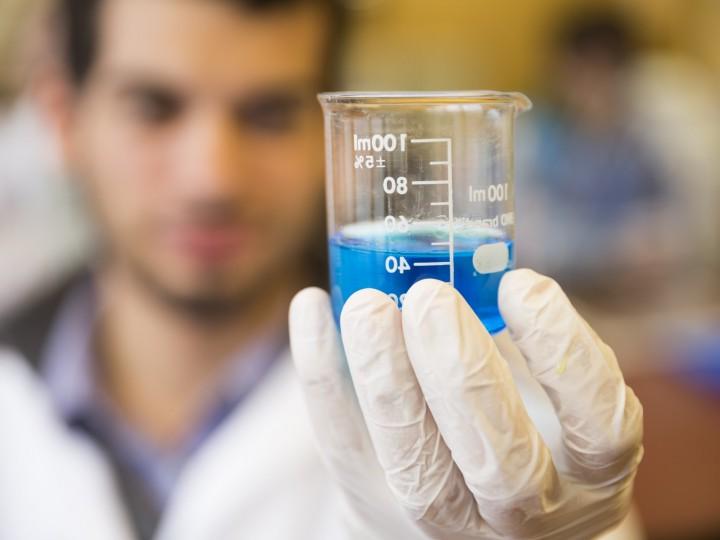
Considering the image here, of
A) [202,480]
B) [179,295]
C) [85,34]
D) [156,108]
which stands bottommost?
[202,480]

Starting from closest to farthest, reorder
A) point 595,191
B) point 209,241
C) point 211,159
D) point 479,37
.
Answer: point 211,159
point 209,241
point 595,191
point 479,37

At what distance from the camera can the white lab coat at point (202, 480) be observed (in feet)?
6.32

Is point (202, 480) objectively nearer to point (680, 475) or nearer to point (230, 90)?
point (230, 90)

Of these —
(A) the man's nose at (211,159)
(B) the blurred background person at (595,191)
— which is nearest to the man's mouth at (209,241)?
(A) the man's nose at (211,159)

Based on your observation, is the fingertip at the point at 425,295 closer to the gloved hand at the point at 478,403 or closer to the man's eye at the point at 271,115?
the gloved hand at the point at 478,403

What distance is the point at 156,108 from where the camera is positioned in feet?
6.40

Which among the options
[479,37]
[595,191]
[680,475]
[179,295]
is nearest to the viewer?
[179,295]

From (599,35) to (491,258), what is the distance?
3.45 meters

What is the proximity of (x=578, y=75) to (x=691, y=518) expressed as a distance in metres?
2.24

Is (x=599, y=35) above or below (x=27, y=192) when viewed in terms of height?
above

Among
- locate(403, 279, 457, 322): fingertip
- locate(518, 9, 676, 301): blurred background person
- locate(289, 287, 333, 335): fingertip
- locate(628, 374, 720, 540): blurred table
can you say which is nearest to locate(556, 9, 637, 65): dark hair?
locate(518, 9, 676, 301): blurred background person

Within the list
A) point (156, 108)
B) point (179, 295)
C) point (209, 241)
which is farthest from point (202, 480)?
point (156, 108)

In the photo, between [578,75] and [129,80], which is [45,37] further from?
[578,75]

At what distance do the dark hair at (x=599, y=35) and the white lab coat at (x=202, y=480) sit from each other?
2574 millimetres
